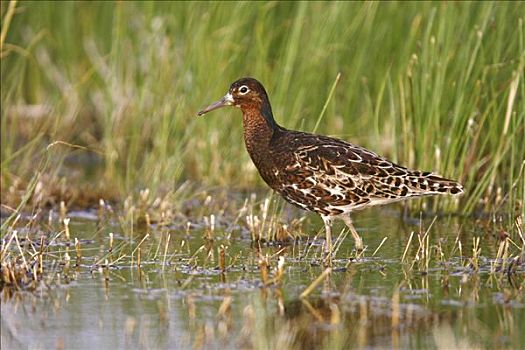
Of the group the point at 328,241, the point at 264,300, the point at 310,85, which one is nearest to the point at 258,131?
the point at 328,241

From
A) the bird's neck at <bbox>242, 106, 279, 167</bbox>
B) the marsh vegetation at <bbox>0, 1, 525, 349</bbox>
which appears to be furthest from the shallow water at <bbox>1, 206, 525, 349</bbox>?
the bird's neck at <bbox>242, 106, 279, 167</bbox>

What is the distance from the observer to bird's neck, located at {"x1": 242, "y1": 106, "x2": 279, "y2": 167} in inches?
377

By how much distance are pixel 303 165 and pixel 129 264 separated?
1.60 m

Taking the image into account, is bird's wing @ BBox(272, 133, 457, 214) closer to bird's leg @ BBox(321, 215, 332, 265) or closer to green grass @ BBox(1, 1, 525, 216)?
bird's leg @ BBox(321, 215, 332, 265)

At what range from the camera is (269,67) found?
39.6 feet

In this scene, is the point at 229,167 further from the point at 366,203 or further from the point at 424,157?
the point at 366,203

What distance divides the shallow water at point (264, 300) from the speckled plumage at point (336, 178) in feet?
1.21

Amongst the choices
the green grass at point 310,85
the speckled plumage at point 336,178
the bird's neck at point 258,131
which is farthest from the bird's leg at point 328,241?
the green grass at point 310,85

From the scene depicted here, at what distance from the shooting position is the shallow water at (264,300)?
641 centimetres

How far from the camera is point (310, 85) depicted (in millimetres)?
11836

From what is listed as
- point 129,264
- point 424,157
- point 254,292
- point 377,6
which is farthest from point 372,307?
point 377,6

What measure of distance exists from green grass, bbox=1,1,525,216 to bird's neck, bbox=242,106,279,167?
928 millimetres

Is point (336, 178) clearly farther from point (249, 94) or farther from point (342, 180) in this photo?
point (249, 94)

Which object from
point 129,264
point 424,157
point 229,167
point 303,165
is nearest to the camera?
point 129,264
